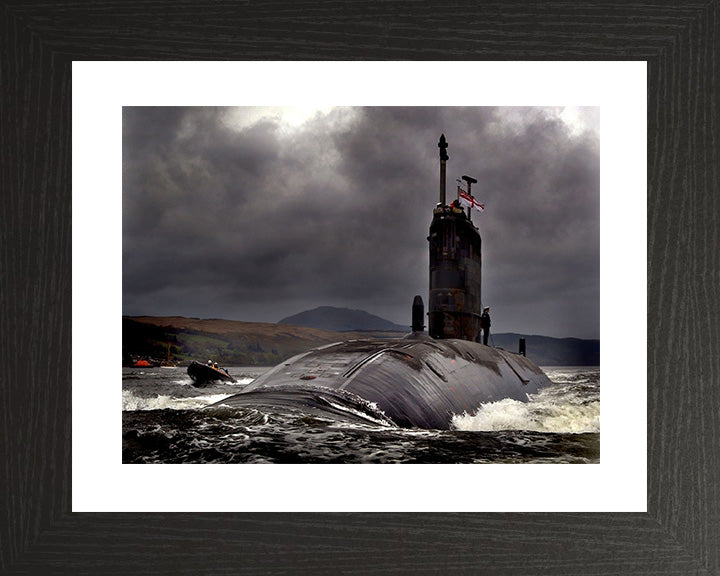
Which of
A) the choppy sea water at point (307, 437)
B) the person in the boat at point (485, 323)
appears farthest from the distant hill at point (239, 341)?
the person in the boat at point (485, 323)

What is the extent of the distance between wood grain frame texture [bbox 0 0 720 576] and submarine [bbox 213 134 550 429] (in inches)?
42.0

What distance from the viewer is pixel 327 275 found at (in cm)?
561

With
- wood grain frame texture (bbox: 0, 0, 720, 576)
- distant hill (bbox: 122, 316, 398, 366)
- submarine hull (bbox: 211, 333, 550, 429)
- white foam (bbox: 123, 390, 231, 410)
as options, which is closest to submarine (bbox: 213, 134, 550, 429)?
submarine hull (bbox: 211, 333, 550, 429)

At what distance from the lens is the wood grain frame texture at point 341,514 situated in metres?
3.49

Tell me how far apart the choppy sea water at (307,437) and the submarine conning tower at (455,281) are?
208 centimetres

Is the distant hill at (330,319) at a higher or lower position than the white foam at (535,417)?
higher

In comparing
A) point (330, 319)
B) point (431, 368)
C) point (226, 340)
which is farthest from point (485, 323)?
point (226, 340)

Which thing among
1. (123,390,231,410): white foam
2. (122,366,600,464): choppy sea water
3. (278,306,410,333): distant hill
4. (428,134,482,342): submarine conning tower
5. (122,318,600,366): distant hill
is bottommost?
(122,366,600,464): choppy sea water

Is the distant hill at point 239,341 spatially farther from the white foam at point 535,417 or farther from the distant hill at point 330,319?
the white foam at point 535,417

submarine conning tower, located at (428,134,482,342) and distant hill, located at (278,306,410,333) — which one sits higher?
submarine conning tower, located at (428,134,482,342)

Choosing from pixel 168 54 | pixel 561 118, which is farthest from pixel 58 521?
pixel 561 118

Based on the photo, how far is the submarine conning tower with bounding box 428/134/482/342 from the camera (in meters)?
6.37

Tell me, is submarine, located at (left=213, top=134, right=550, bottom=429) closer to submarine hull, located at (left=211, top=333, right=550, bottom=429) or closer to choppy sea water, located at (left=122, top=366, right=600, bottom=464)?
submarine hull, located at (left=211, top=333, right=550, bottom=429)

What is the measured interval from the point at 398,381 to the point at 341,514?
1.55 m
